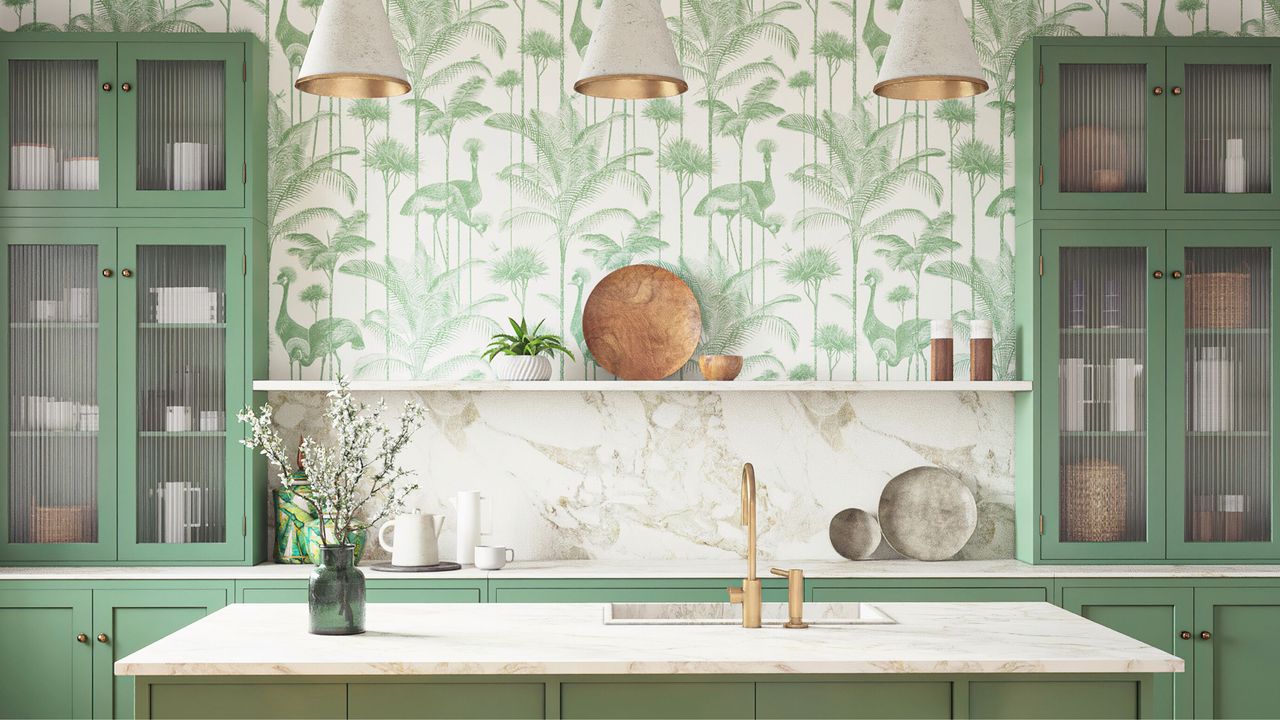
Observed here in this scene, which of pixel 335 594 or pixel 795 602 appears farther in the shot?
pixel 795 602

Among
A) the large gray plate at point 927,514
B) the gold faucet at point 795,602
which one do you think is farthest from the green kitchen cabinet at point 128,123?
the large gray plate at point 927,514

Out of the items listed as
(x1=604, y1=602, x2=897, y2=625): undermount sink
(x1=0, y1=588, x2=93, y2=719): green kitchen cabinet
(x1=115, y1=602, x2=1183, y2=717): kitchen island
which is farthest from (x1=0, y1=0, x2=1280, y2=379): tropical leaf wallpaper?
(x1=115, y1=602, x2=1183, y2=717): kitchen island

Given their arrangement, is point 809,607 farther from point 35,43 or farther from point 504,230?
point 35,43

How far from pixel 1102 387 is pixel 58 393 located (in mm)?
3730

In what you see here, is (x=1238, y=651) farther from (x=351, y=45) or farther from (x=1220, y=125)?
(x=351, y=45)

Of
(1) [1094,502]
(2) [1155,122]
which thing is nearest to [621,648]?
(1) [1094,502]

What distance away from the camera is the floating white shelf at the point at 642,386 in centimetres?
390

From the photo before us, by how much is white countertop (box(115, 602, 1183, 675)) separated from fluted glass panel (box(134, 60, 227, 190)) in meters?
1.82

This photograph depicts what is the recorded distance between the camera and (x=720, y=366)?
13.1ft

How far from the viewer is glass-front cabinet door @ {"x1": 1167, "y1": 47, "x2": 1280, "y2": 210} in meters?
3.95

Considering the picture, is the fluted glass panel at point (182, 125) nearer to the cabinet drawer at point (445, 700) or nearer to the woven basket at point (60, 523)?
the woven basket at point (60, 523)

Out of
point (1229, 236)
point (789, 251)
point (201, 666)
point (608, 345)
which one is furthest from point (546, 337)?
point (1229, 236)

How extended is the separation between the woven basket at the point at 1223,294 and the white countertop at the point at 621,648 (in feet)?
5.76

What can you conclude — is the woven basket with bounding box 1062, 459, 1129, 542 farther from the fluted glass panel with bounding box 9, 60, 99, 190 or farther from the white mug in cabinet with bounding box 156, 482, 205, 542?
the fluted glass panel with bounding box 9, 60, 99, 190
